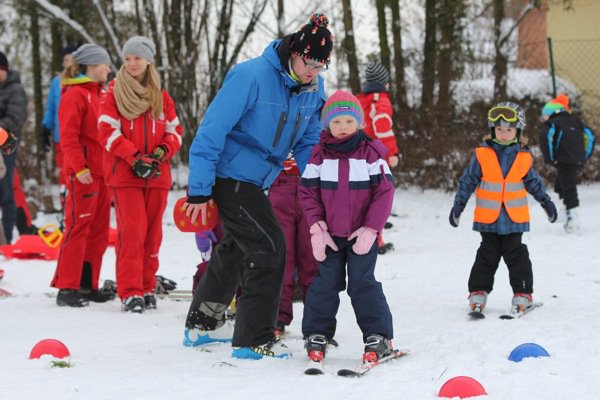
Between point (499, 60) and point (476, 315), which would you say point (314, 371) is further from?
point (499, 60)

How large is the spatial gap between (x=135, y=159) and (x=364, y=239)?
228 centimetres

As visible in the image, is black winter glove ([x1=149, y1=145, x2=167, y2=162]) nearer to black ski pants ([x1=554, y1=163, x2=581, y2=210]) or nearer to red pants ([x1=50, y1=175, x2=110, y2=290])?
red pants ([x1=50, y1=175, x2=110, y2=290])

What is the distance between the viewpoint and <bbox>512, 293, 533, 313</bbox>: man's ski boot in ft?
18.4

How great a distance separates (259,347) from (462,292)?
270 centimetres

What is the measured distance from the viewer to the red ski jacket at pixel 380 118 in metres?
8.91

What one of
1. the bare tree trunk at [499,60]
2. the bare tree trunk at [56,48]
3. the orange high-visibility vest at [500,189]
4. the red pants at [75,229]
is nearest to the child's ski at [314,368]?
the orange high-visibility vest at [500,189]

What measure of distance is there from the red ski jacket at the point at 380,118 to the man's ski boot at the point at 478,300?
325 cm

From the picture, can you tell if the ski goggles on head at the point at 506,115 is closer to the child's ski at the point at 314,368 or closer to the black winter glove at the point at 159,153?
the black winter glove at the point at 159,153

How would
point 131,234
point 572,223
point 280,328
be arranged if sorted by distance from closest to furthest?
point 280,328 < point 131,234 < point 572,223

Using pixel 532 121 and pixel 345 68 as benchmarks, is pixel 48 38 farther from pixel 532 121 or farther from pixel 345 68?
pixel 532 121

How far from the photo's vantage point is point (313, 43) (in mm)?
4305

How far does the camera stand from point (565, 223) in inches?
387

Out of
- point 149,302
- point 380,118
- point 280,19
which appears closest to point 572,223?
point 380,118

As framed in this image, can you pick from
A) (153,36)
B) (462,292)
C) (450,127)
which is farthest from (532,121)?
(462,292)
